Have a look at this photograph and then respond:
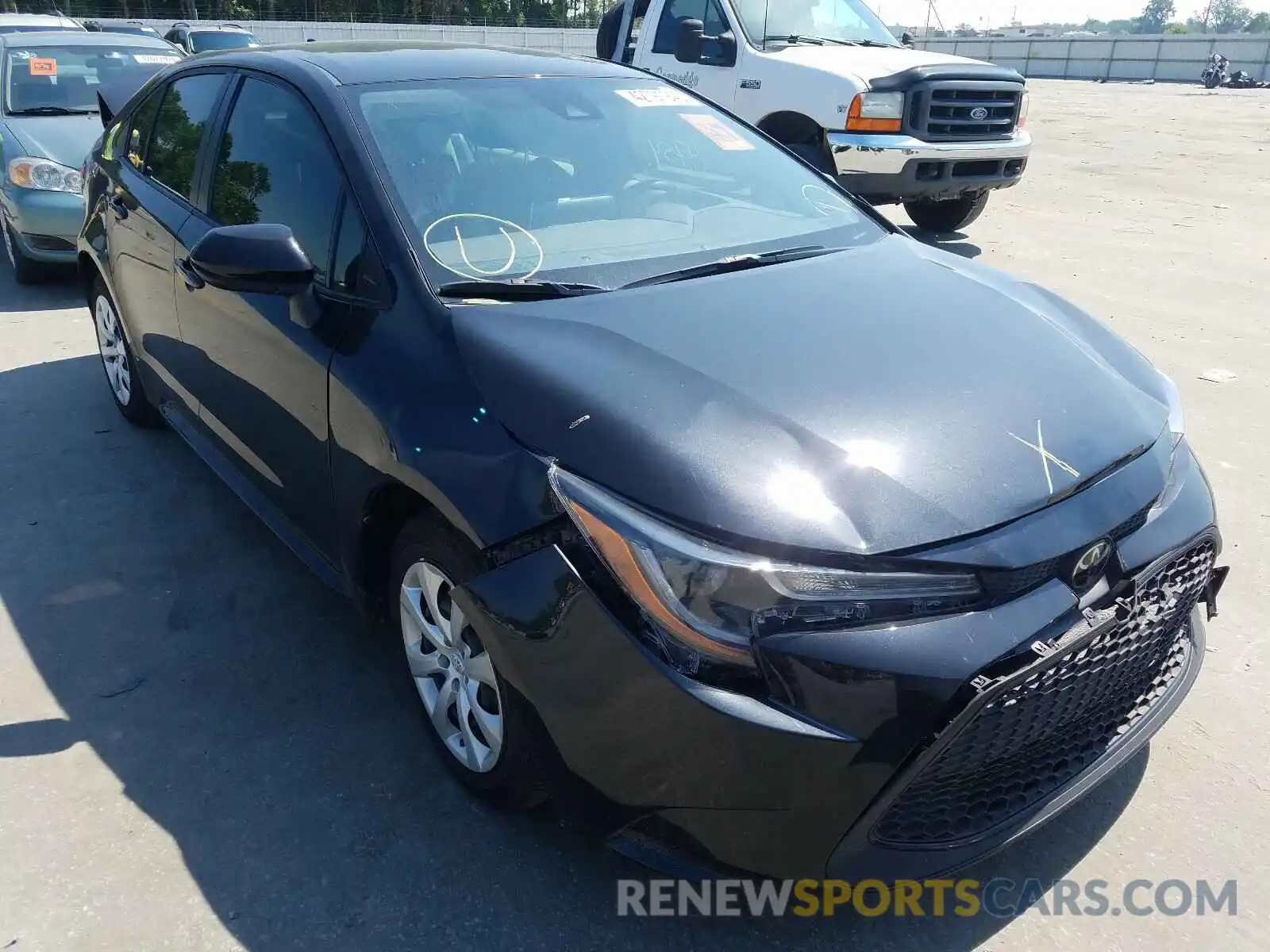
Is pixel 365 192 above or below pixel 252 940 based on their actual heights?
above

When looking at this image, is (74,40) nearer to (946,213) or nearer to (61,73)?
(61,73)

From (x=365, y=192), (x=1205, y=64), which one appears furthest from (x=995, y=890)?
(x=1205, y=64)

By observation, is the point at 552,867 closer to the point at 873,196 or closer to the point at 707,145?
the point at 707,145

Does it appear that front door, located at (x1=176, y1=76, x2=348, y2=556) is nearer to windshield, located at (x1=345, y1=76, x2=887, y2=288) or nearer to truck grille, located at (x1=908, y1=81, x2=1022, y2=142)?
windshield, located at (x1=345, y1=76, x2=887, y2=288)

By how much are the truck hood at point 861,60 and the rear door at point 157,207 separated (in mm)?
5295

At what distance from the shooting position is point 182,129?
3883mm

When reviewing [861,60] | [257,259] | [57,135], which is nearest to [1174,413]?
[257,259]

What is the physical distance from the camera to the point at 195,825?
8.10ft

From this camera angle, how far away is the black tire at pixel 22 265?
730 centimetres

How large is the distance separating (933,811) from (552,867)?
897 millimetres

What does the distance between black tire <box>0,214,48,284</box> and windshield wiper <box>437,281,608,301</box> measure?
20.0 ft

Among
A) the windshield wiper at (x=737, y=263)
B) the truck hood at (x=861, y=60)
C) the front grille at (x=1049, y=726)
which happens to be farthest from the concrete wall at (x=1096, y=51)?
the front grille at (x=1049, y=726)

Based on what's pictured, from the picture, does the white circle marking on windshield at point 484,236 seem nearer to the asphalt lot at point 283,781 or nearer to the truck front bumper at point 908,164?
the asphalt lot at point 283,781

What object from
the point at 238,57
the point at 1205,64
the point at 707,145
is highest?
the point at 238,57
